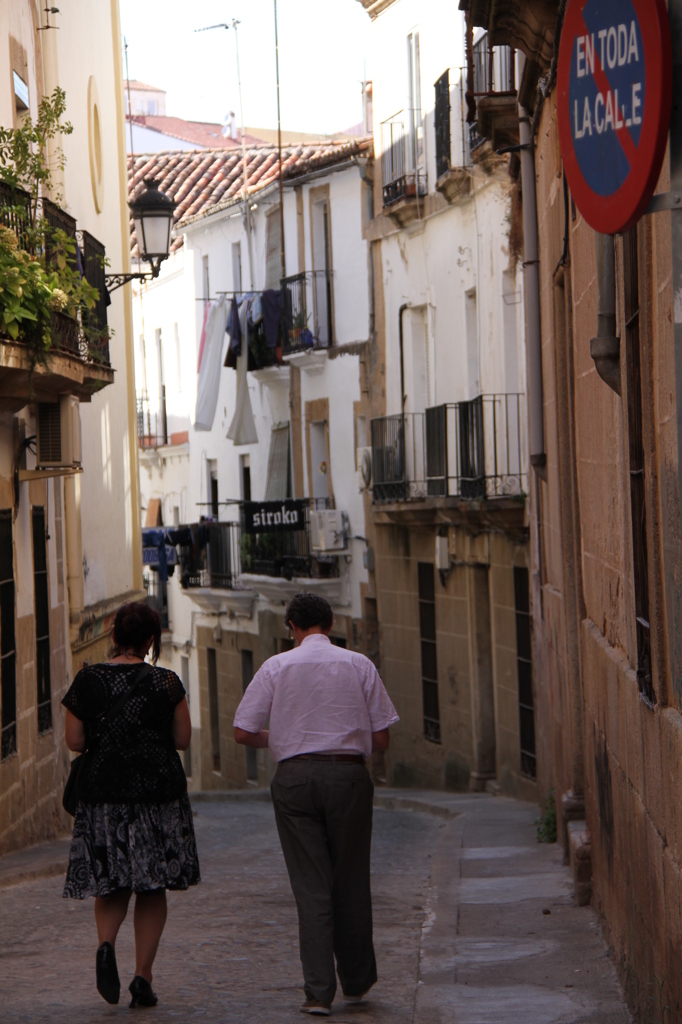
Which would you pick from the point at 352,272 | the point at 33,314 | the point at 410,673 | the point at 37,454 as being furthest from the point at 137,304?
the point at 33,314

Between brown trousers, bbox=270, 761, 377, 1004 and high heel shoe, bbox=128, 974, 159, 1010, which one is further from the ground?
brown trousers, bbox=270, 761, 377, 1004

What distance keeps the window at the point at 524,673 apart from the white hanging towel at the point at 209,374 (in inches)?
496

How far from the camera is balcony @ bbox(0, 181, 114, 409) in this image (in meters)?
11.0

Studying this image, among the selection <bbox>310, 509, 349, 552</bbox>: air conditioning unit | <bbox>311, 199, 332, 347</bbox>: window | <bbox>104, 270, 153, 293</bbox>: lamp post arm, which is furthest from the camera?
<bbox>311, 199, 332, 347</bbox>: window

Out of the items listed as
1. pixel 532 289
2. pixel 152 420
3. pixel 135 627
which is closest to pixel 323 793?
pixel 135 627

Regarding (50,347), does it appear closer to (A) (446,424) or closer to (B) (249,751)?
(A) (446,424)

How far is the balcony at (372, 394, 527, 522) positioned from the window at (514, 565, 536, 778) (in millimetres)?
966

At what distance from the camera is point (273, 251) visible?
2747 centimetres

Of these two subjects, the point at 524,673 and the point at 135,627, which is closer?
the point at 135,627

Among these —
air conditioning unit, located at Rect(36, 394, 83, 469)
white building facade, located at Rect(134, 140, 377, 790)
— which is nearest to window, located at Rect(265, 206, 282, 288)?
white building facade, located at Rect(134, 140, 377, 790)

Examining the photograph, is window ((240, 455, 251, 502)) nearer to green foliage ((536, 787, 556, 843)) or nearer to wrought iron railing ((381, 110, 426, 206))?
wrought iron railing ((381, 110, 426, 206))

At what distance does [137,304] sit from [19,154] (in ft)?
81.5

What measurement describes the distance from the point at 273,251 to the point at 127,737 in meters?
21.9

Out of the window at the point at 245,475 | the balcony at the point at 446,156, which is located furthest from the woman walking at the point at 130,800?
the window at the point at 245,475
